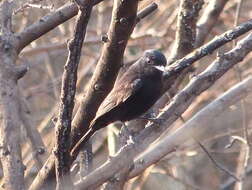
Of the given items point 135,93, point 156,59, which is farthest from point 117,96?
point 156,59

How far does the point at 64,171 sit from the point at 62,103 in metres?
0.26

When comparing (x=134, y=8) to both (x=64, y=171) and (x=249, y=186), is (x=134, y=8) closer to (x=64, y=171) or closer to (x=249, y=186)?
(x=64, y=171)

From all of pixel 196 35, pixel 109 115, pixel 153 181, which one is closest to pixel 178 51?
pixel 196 35

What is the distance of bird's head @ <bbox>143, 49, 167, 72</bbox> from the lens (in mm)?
4000

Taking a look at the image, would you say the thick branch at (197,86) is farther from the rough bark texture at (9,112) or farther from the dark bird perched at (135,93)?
the dark bird perched at (135,93)

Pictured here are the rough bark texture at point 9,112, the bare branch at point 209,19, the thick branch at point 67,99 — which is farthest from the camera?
the bare branch at point 209,19

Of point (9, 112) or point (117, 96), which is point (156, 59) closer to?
point (117, 96)

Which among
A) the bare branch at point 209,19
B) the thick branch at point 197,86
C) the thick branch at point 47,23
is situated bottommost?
the thick branch at point 197,86

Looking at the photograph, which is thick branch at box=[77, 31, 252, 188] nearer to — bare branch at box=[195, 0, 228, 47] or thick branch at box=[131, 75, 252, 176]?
thick branch at box=[131, 75, 252, 176]

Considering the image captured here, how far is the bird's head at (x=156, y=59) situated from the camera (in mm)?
4000

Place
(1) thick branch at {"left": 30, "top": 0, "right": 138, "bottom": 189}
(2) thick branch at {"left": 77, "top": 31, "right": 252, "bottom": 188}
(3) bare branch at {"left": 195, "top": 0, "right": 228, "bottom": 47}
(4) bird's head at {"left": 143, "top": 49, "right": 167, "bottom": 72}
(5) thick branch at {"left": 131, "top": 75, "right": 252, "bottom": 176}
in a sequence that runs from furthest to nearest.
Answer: (3) bare branch at {"left": 195, "top": 0, "right": 228, "bottom": 47}, (4) bird's head at {"left": 143, "top": 49, "right": 167, "bottom": 72}, (2) thick branch at {"left": 77, "top": 31, "right": 252, "bottom": 188}, (5) thick branch at {"left": 131, "top": 75, "right": 252, "bottom": 176}, (1) thick branch at {"left": 30, "top": 0, "right": 138, "bottom": 189}

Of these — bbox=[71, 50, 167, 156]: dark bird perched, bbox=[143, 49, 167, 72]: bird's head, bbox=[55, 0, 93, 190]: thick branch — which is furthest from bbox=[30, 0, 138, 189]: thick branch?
bbox=[143, 49, 167, 72]: bird's head

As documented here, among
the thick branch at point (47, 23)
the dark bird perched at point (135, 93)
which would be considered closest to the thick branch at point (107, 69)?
the thick branch at point (47, 23)

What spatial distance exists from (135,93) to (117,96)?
148mm
